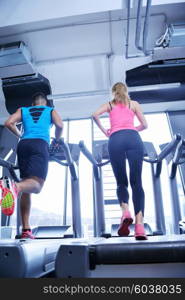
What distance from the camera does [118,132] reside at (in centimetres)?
227

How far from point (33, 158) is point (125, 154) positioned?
867 mm

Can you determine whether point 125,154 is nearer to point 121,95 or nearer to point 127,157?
point 127,157

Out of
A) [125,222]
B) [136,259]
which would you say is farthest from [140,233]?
[136,259]

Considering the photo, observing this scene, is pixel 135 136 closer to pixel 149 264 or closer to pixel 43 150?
pixel 43 150

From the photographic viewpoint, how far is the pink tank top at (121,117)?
7.50 ft

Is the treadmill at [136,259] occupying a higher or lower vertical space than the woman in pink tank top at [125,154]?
lower

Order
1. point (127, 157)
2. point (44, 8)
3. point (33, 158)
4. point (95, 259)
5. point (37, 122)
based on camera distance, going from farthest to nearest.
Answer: point (44, 8)
point (37, 122)
point (33, 158)
point (127, 157)
point (95, 259)

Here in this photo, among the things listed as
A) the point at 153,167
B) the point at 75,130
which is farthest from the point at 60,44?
the point at 153,167

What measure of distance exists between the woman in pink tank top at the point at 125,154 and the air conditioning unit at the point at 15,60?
2.73 metres

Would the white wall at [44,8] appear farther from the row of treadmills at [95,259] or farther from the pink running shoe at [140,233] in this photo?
the row of treadmills at [95,259]

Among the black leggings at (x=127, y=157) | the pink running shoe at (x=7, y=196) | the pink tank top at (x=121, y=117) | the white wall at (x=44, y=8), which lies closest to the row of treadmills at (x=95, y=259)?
the pink running shoe at (x=7, y=196)

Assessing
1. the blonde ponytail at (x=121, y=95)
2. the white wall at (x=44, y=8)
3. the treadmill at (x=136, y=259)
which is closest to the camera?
the treadmill at (x=136, y=259)

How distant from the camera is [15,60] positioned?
448cm

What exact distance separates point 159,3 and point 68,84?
2738 millimetres
